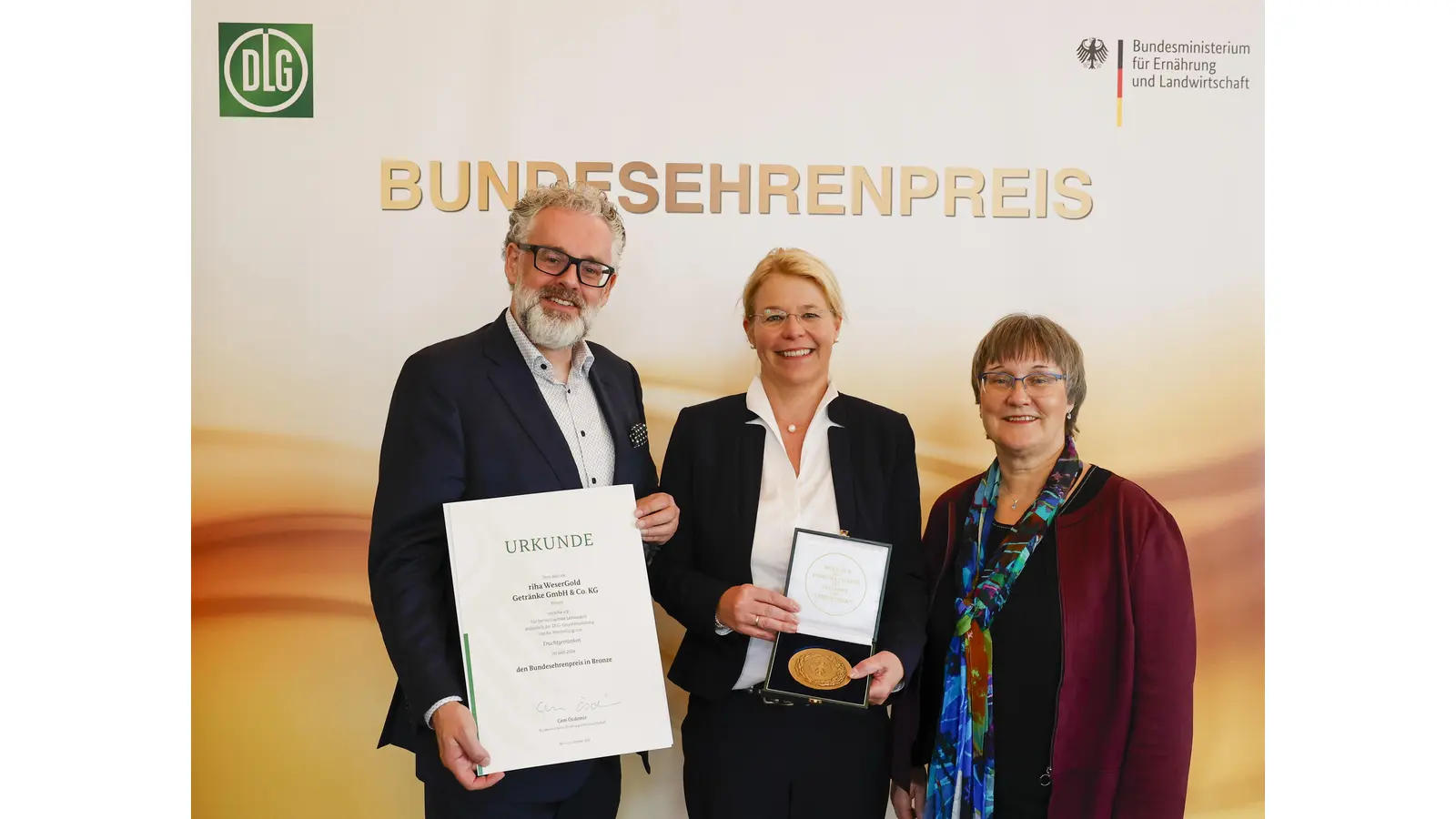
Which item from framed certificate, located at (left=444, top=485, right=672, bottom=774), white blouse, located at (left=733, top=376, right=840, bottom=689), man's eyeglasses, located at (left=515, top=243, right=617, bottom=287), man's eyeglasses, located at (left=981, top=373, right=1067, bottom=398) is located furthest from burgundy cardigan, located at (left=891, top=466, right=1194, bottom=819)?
man's eyeglasses, located at (left=515, top=243, right=617, bottom=287)

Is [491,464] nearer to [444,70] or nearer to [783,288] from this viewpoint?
[783,288]

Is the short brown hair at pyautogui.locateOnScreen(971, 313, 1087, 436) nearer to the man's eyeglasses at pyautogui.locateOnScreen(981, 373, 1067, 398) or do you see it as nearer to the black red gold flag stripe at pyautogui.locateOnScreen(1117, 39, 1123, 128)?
the man's eyeglasses at pyautogui.locateOnScreen(981, 373, 1067, 398)

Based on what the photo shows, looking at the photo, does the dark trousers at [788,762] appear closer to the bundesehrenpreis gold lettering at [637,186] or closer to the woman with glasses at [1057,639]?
the woman with glasses at [1057,639]

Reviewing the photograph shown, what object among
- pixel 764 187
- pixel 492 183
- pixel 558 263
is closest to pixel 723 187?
pixel 764 187

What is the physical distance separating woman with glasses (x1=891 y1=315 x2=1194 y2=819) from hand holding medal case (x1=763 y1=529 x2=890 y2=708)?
288 millimetres

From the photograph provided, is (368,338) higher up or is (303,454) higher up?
(368,338)

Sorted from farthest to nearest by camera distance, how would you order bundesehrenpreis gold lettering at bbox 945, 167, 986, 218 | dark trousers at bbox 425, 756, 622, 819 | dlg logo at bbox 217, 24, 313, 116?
bundesehrenpreis gold lettering at bbox 945, 167, 986, 218, dlg logo at bbox 217, 24, 313, 116, dark trousers at bbox 425, 756, 622, 819

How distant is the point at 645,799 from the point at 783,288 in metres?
1.81

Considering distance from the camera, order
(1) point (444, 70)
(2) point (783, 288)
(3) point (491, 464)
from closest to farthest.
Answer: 1. (3) point (491, 464)
2. (2) point (783, 288)
3. (1) point (444, 70)

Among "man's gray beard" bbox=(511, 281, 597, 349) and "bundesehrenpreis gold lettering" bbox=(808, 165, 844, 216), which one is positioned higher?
"bundesehrenpreis gold lettering" bbox=(808, 165, 844, 216)

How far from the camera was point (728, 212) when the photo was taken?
3.12 m

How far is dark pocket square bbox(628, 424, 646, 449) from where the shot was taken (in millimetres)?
2508

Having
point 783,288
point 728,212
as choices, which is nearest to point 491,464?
point 783,288

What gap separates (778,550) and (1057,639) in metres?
0.73
